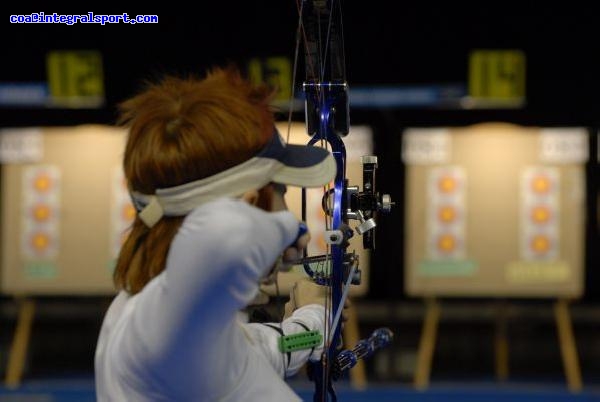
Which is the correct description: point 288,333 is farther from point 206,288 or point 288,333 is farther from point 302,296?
point 206,288

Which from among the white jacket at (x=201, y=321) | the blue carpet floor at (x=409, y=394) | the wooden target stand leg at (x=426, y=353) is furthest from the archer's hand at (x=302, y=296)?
the wooden target stand leg at (x=426, y=353)

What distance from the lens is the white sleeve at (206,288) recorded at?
0.93 metres

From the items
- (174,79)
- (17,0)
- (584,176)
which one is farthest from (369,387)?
(174,79)

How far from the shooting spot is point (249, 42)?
5.81m

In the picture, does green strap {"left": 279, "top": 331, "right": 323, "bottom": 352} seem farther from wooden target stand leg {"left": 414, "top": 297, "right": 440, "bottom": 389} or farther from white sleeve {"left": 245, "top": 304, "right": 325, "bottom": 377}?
wooden target stand leg {"left": 414, "top": 297, "right": 440, "bottom": 389}

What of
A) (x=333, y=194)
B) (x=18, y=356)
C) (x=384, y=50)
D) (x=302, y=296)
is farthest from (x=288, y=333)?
(x=384, y=50)

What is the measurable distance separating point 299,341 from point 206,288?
0.94ft

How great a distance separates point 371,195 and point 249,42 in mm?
4327

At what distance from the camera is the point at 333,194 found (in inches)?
61.0

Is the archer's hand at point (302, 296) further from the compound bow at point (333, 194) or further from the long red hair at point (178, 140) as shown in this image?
the long red hair at point (178, 140)

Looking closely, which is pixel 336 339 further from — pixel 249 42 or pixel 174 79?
pixel 249 42

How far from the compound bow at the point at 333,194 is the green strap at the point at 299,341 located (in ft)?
0.49

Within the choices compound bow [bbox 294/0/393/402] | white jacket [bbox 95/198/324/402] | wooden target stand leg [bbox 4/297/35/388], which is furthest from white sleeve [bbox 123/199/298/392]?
wooden target stand leg [bbox 4/297/35/388]

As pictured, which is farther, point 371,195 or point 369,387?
point 369,387
